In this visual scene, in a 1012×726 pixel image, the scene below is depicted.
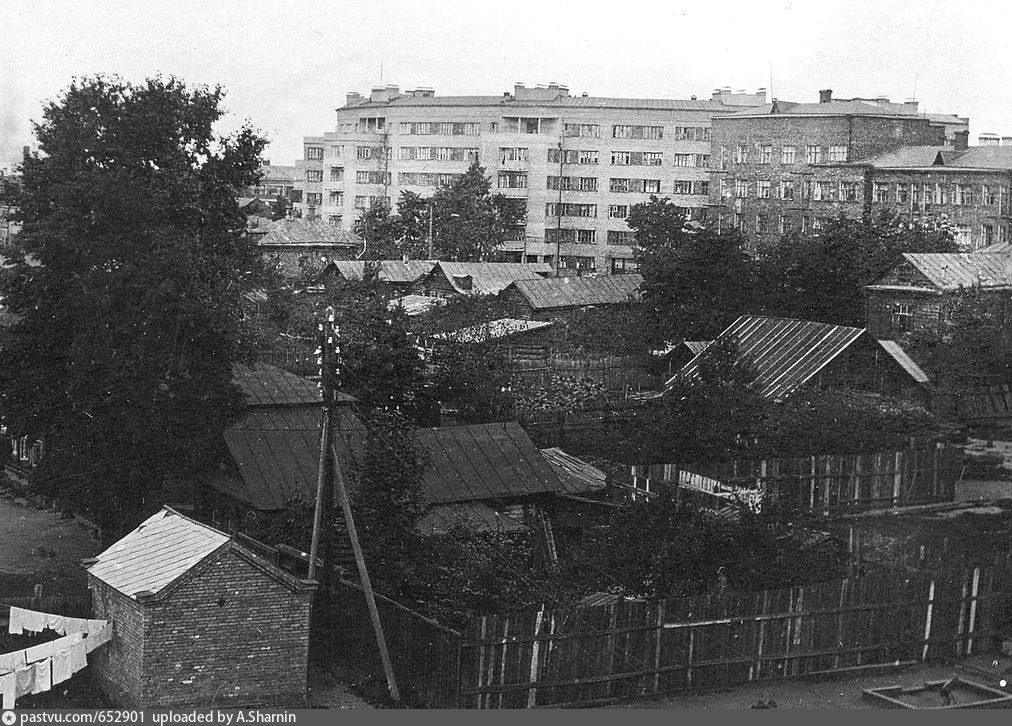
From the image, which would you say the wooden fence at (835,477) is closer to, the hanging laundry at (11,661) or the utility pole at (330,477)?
the utility pole at (330,477)

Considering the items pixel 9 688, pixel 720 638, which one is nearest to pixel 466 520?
pixel 720 638

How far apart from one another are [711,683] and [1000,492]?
44.3 ft

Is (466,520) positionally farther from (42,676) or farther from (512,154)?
(512,154)

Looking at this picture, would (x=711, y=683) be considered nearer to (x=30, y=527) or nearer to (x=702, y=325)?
(x=30, y=527)

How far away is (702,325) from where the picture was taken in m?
39.9

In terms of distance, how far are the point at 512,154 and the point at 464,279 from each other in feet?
87.1

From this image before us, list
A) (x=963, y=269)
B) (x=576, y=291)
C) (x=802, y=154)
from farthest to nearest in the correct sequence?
(x=802, y=154)
(x=576, y=291)
(x=963, y=269)

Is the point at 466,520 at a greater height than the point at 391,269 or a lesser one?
lesser

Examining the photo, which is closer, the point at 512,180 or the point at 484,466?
the point at 484,466

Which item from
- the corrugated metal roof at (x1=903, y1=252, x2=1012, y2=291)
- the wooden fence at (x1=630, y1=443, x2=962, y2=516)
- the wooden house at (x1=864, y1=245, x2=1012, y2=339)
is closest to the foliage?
the wooden house at (x1=864, y1=245, x2=1012, y2=339)

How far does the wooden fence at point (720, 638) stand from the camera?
49.5 feet

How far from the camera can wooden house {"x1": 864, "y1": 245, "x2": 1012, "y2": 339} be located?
38.6 m

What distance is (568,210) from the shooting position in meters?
76.1

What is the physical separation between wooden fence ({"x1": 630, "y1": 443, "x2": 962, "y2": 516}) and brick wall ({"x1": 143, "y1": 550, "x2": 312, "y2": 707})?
31.1ft
